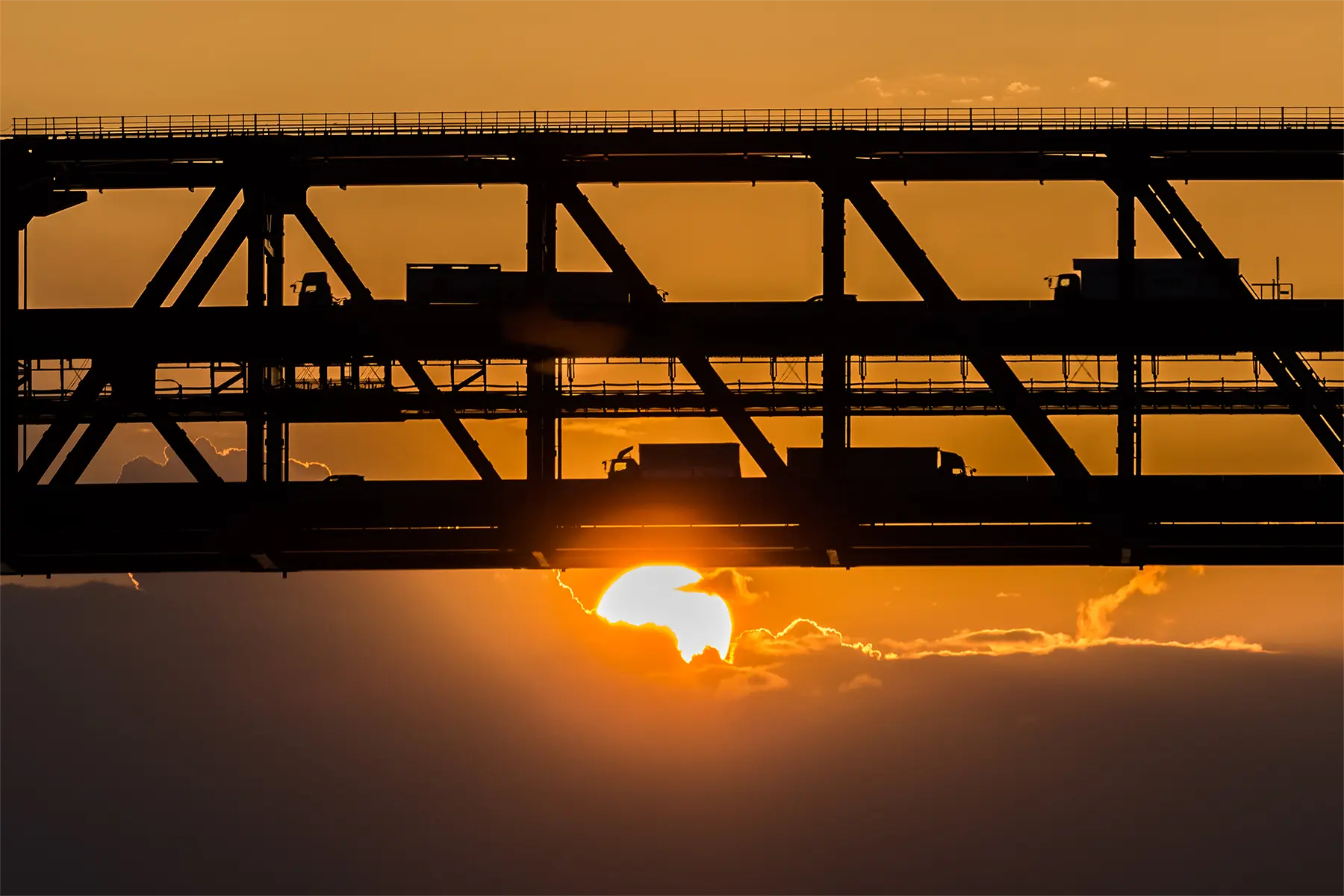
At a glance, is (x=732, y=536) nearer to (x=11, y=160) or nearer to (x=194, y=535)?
(x=194, y=535)

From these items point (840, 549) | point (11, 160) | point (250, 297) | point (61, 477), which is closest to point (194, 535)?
point (61, 477)

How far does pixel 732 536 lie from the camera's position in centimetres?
3972

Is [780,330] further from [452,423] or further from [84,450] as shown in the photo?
[84,450]

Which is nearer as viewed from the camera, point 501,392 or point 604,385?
point 501,392

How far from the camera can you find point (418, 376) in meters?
38.4

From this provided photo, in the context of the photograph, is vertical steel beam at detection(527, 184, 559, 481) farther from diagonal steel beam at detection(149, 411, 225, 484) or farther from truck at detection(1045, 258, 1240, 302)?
truck at detection(1045, 258, 1240, 302)

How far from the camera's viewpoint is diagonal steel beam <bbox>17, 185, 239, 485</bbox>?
127ft

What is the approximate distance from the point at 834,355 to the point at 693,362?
11.7 ft

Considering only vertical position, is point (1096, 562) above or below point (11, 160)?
below

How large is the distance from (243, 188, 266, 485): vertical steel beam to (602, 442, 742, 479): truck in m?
11.2

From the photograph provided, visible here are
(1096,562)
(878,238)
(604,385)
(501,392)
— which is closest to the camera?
(878,238)

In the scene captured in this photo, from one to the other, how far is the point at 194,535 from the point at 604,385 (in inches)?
1145

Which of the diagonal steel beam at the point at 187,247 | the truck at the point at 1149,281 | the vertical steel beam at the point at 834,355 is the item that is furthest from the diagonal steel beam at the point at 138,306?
the truck at the point at 1149,281

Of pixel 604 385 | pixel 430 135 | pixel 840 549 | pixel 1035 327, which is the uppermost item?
pixel 604 385
